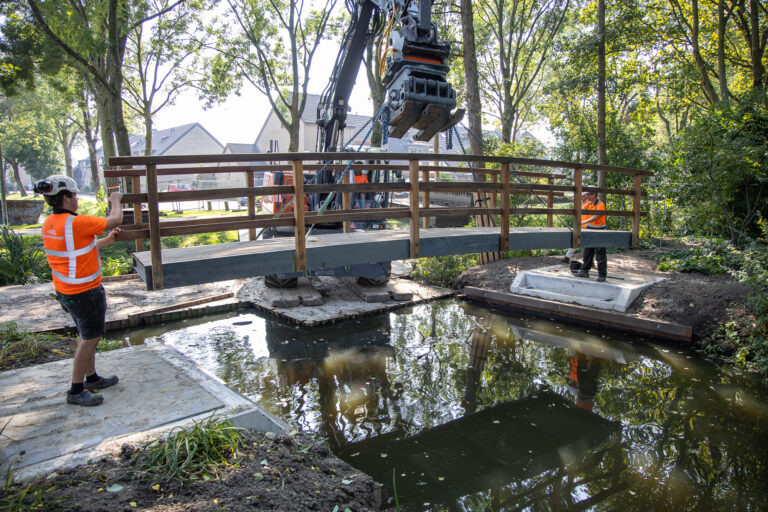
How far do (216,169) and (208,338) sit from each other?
14.7ft

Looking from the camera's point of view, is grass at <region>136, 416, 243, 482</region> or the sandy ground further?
the sandy ground

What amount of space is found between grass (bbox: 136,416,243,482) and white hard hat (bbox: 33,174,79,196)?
2.28 m

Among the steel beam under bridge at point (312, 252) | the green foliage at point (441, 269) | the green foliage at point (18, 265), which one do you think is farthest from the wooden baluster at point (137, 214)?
the green foliage at point (441, 269)

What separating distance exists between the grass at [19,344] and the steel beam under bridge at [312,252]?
77.4 inches

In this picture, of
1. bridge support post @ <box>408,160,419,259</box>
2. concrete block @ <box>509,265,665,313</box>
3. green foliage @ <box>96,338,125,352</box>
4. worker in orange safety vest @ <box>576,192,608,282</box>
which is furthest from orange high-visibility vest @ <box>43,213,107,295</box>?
concrete block @ <box>509,265,665,313</box>

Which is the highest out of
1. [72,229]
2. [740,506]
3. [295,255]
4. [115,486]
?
[72,229]

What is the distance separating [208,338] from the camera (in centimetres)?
879

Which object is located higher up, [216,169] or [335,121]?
[335,121]

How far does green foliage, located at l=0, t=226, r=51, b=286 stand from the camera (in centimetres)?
1134

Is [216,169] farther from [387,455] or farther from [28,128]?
[28,128]

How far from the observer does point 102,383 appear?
487 cm

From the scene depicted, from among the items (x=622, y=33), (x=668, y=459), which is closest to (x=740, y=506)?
(x=668, y=459)

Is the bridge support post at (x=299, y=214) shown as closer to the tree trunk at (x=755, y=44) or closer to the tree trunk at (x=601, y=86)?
the tree trunk at (x=601, y=86)

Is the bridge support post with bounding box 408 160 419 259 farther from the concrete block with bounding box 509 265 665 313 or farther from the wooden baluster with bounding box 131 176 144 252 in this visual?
the concrete block with bounding box 509 265 665 313
